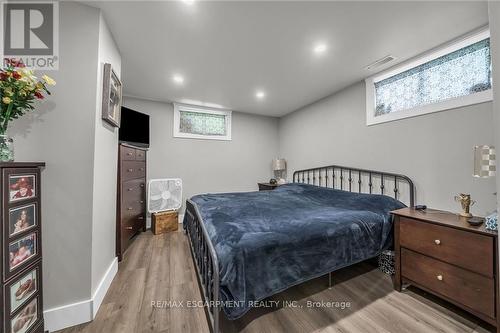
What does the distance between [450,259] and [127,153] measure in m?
3.59

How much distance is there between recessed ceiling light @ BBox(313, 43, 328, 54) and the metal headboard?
1.73m

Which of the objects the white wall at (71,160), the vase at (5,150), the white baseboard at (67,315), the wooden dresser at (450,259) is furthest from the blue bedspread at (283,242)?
the vase at (5,150)

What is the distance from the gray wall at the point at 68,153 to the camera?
1364mm

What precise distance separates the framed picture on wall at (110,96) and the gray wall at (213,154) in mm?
1863

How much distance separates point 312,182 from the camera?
381 centimetres

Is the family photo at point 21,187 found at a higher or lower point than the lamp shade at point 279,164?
lower

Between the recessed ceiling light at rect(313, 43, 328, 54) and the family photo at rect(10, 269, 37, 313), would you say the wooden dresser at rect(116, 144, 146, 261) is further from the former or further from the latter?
the recessed ceiling light at rect(313, 43, 328, 54)

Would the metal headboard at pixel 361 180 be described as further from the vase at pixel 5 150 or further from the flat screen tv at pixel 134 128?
the vase at pixel 5 150

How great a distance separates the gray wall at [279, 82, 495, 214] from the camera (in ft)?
5.91

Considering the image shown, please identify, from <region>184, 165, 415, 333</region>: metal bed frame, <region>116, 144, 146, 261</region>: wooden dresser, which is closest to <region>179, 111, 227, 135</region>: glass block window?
<region>116, 144, 146, 261</region>: wooden dresser

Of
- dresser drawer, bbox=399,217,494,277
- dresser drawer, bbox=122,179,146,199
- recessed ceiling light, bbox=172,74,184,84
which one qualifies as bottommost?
dresser drawer, bbox=399,217,494,277

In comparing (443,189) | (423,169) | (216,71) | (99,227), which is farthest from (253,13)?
(443,189)

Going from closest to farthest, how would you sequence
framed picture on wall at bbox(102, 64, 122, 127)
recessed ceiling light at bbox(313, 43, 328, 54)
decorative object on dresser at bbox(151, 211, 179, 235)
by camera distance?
framed picture on wall at bbox(102, 64, 122, 127)
recessed ceiling light at bbox(313, 43, 328, 54)
decorative object on dresser at bbox(151, 211, 179, 235)

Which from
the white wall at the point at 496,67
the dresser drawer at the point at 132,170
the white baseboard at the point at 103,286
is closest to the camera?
the white wall at the point at 496,67
